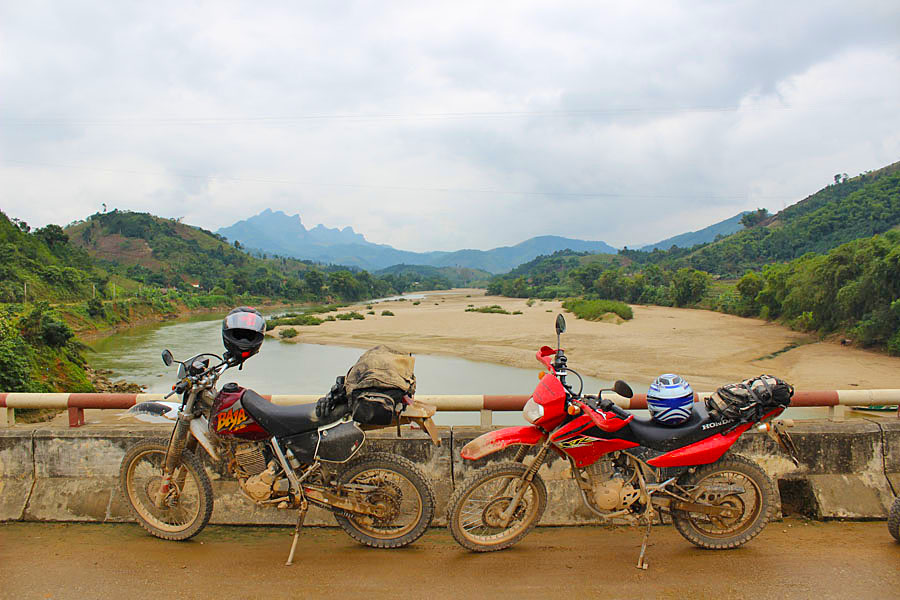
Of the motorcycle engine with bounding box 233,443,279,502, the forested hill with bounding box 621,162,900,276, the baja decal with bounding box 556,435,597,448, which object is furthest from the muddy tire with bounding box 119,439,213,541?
the forested hill with bounding box 621,162,900,276

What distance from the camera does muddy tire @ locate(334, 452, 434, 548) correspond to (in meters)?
3.39

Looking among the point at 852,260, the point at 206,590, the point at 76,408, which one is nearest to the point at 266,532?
the point at 206,590

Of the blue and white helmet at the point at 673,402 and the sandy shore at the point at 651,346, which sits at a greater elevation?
the blue and white helmet at the point at 673,402

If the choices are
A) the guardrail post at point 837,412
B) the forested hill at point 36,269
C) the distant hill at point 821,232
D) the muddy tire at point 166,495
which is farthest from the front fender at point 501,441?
the distant hill at point 821,232

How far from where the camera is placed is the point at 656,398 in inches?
133

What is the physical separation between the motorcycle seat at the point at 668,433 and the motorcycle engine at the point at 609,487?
237 millimetres

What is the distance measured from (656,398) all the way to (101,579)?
11.0ft

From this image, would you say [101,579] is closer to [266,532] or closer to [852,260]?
[266,532]

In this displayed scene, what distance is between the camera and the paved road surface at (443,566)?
9.87 feet

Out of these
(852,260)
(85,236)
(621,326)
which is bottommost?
(621,326)

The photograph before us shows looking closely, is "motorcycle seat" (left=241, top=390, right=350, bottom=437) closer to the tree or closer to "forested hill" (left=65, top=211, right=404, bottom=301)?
"forested hill" (left=65, top=211, right=404, bottom=301)

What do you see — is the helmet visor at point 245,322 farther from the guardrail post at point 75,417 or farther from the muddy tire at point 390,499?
the guardrail post at point 75,417

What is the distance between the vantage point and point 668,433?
334cm

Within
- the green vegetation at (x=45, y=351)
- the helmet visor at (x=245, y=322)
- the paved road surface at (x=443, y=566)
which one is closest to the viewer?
the paved road surface at (x=443, y=566)
